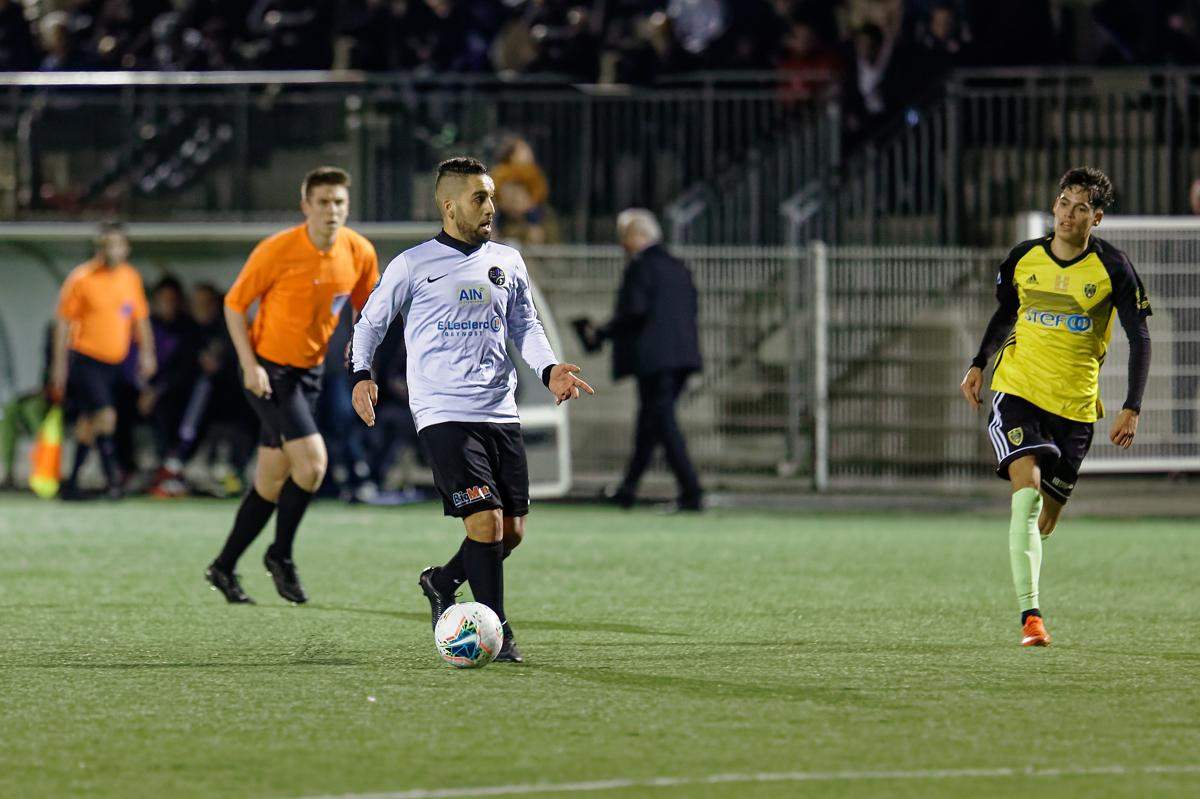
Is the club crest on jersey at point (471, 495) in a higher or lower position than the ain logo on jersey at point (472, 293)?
lower

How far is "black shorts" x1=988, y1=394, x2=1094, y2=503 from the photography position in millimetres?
8766

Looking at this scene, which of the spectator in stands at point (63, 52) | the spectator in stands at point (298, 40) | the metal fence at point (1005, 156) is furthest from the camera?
the spectator in stands at point (63, 52)

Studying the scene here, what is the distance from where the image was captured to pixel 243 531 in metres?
10.0

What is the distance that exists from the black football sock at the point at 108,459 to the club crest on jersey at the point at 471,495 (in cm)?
932

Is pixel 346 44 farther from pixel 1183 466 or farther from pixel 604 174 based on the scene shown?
pixel 1183 466

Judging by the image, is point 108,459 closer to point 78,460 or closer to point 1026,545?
point 78,460

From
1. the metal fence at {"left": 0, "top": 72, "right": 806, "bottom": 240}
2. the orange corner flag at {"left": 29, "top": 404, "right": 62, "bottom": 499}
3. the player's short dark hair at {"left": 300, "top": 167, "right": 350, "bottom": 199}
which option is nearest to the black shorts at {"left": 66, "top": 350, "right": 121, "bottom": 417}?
the orange corner flag at {"left": 29, "top": 404, "right": 62, "bottom": 499}

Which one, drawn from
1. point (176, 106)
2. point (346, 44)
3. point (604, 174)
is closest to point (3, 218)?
point (176, 106)

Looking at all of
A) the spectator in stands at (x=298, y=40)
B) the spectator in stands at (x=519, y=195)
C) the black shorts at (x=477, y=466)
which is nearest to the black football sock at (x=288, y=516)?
the black shorts at (x=477, y=466)

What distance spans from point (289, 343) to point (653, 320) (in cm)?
579

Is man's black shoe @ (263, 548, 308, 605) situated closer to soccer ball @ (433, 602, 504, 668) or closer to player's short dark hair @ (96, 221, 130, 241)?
soccer ball @ (433, 602, 504, 668)

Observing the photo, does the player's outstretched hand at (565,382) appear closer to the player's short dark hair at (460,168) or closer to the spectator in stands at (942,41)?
the player's short dark hair at (460,168)

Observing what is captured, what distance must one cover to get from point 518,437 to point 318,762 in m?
2.41

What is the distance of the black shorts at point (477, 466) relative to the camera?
25.9 feet
